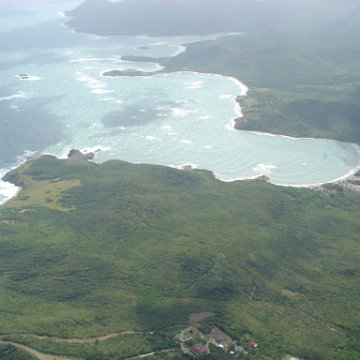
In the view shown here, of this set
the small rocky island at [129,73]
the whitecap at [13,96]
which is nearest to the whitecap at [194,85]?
the small rocky island at [129,73]

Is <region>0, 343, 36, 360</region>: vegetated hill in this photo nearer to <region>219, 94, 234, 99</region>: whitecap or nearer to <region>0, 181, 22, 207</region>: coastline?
<region>0, 181, 22, 207</region>: coastline

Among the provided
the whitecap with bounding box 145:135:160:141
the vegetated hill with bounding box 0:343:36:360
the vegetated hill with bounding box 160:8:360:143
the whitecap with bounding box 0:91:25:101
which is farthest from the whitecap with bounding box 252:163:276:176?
the whitecap with bounding box 0:91:25:101

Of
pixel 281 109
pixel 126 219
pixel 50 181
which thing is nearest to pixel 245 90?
pixel 281 109

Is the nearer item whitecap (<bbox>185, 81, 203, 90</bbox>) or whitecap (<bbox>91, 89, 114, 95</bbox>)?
whitecap (<bbox>91, 89, 114, 95</bbox>)

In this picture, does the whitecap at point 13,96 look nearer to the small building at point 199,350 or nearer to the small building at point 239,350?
the small building at point 199,350

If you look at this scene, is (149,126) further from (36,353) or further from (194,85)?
(36,353)

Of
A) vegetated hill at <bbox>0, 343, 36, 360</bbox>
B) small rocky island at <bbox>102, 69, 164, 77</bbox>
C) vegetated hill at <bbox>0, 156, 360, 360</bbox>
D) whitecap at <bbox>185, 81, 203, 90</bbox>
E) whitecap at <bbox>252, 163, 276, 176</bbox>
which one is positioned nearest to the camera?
vegetated hill at <bbox>0, 343, 36, 360</bbox>

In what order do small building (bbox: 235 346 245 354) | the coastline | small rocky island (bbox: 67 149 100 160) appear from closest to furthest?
1. small building (bbox: 235 346 245 354)
2. the coastline
3. small rocky island (bbox: 67 149 100 160)
